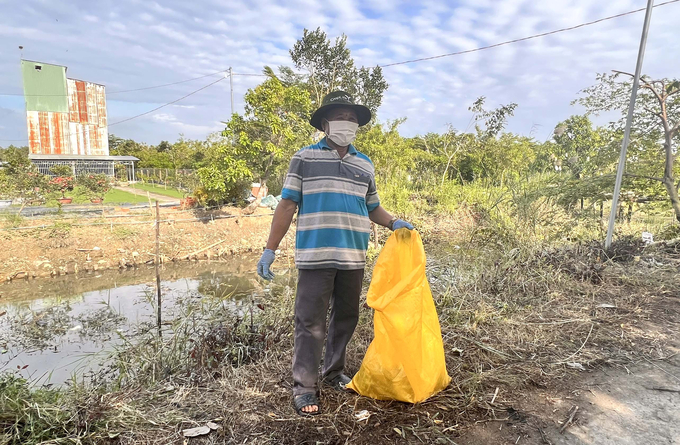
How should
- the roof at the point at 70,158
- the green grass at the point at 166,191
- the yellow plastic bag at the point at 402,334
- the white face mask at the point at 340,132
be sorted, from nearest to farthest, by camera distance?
the yellow plastic bag at the point at 402,334 < the white face mask at the point at 340,132 < the green grass at the point at 166,191 < the roof at the point at 70,158

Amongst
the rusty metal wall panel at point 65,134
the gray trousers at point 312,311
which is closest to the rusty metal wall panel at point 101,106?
the rusty metal wall panel at point 65,134

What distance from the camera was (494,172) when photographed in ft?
47.0

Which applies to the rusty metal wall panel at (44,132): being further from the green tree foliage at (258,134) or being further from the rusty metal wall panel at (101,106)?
the green tree foliage at (258,134)

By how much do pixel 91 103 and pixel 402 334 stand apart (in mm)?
30884

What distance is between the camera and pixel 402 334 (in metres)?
1.65

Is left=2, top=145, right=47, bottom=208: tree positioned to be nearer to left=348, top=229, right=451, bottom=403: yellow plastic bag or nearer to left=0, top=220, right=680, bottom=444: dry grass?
left=0, top=220, right=680, bottom=444: dry grass

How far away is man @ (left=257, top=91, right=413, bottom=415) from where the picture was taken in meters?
1.71

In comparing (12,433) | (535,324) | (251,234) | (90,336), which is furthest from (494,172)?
(12,433)

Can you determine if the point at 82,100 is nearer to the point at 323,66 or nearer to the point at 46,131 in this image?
the point at 46,131

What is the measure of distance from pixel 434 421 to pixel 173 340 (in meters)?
1.86

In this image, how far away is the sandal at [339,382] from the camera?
187 centimetres

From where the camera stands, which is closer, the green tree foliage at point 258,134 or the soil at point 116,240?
the soil at point 116,240

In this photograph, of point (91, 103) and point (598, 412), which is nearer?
point (598, 412)

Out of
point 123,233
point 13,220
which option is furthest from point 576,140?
point 13,220
